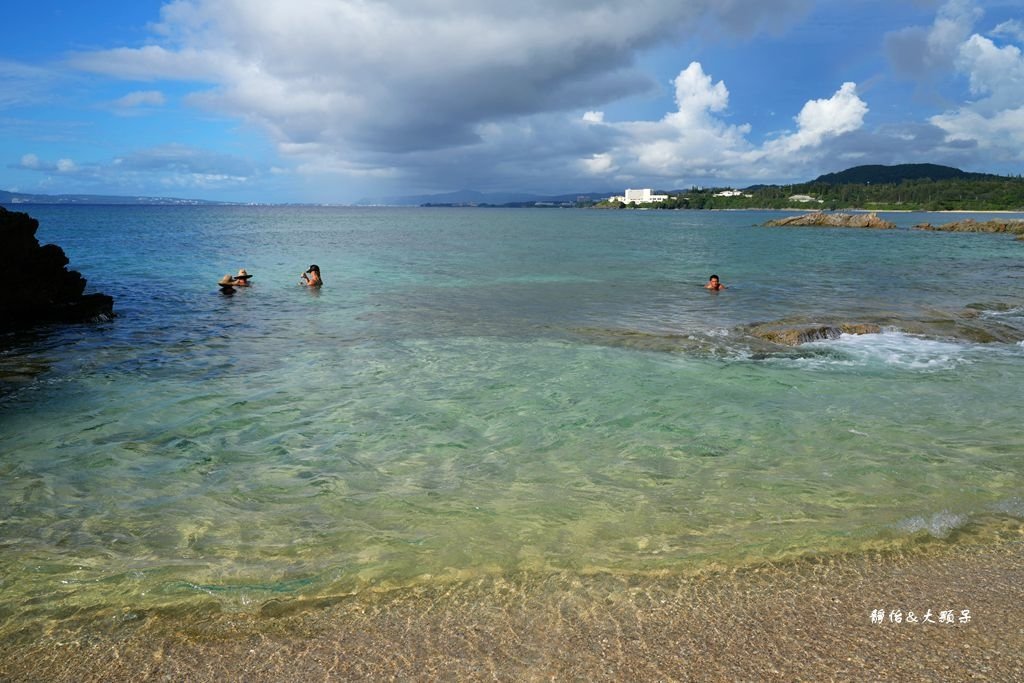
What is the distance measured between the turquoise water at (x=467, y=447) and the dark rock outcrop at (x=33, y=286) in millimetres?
1637

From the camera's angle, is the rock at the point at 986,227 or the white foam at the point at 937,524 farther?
the rock at the point at 986,227

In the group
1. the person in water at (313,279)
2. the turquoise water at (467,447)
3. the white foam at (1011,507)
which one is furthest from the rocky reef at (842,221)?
the white foam at (1011,507)

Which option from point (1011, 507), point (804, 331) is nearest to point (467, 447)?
point (1011, 507)

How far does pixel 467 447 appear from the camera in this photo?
32.3 feet

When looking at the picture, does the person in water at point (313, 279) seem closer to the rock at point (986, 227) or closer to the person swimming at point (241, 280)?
the person swimming at point (241, 280)

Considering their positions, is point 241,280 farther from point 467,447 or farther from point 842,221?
point 842,221

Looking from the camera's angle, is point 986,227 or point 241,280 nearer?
point 241,280

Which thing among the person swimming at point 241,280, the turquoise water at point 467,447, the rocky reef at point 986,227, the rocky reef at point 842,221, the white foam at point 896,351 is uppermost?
the rocky reef at point 842,221

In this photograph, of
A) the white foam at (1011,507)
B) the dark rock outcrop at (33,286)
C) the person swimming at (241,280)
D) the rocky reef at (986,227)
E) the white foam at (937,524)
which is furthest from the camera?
the rocky reef at (986,227)

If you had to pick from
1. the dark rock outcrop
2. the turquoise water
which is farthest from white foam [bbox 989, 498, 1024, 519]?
the dark rock outcrop

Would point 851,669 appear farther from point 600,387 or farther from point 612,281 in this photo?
point 612,281

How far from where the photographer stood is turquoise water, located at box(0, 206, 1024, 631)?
6.55 metres

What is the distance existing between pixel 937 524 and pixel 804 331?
39.7 ft

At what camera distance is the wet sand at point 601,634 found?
4.64 meters
